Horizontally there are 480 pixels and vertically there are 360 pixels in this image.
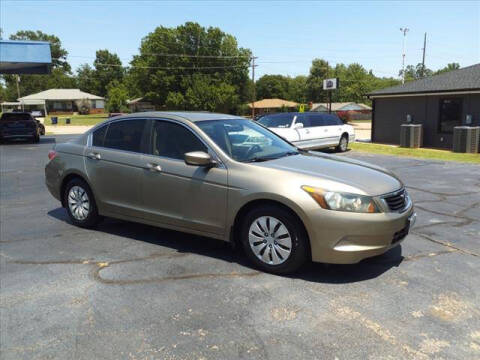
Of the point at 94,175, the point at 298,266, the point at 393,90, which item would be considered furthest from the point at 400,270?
the point at 393,90

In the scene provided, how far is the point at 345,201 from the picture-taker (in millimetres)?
3977

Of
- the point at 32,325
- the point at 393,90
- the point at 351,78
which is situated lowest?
the point at 32,325

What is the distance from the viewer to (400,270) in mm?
4402

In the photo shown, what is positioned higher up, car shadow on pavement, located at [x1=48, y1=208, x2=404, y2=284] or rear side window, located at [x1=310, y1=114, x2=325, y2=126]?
rear side window, located at [x1=310, y1=114, x2=325, y2=126]

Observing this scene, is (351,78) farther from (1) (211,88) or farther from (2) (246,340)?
(2) (246,340)

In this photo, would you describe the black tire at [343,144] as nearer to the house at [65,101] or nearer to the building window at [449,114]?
the building window at [449,114]

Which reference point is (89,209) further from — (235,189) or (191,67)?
(191,67)

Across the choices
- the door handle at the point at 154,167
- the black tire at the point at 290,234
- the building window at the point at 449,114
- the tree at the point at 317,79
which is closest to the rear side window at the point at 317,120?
the building window at the point at 449,114

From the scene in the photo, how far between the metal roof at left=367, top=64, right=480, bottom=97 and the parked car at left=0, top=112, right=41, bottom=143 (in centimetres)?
1765

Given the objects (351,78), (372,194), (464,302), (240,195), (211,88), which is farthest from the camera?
(351,78)

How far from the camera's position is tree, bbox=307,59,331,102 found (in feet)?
314

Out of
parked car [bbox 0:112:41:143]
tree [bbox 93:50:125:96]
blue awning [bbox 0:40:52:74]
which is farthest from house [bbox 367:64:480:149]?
tree [bbox 93:50:125:96]

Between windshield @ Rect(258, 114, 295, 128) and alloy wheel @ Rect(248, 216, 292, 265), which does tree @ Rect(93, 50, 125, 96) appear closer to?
windshield @ Rect(258, 114, 295, 128)

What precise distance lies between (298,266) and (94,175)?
3011mm
